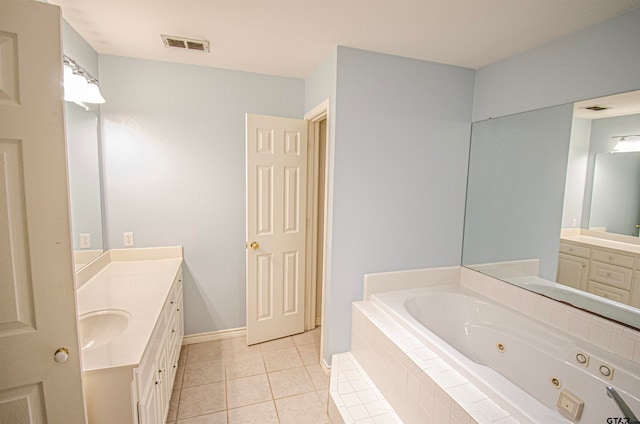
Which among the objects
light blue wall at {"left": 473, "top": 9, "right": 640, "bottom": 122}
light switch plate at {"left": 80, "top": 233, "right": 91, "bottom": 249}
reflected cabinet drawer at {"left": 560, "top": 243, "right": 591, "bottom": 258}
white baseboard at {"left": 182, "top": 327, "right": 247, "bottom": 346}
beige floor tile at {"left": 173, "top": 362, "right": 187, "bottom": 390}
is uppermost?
light blue wall at {"left": 473, "top": 9, "right": 640, "bottom": 122}

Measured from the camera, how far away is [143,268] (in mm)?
2312

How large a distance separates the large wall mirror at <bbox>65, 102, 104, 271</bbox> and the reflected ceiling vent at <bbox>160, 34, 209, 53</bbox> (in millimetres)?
729

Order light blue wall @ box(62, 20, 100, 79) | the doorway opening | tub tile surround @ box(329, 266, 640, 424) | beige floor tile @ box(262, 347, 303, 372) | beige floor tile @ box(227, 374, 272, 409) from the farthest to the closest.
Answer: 1. the doorway opening
2. beige floor tile @ box(262, 347, 303, 372)
3. beige floor tile @ box(227, 374, 272, 409)
4. light blue wall @ box(62, 20, 100, 79)
5. tub tile surround @ box(329, 266, 640, 424)

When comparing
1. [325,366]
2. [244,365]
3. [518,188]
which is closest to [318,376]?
[325,366]

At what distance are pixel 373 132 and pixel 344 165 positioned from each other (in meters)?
0.34

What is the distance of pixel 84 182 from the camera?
6.75 ft

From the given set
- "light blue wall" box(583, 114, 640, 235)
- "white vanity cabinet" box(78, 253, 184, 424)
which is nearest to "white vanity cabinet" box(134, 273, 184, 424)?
"white vanity cabinet" box(78, 253, 184, 424)

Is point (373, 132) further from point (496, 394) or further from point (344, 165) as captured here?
point (496, 394)

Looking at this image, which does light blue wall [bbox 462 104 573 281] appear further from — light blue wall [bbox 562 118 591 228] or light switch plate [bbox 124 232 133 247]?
light switch plate [bbox 124 232 133 247]

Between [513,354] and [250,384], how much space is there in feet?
6.00

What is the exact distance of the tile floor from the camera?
6.36 feet

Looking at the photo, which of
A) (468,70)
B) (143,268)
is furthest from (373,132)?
(143,268)

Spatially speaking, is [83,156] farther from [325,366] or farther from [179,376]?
[325,366]

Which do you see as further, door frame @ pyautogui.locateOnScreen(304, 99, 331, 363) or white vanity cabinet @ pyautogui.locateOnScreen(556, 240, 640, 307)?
door frame @ pyautogui.locateOnScreen(304, 99, 331, 363)
